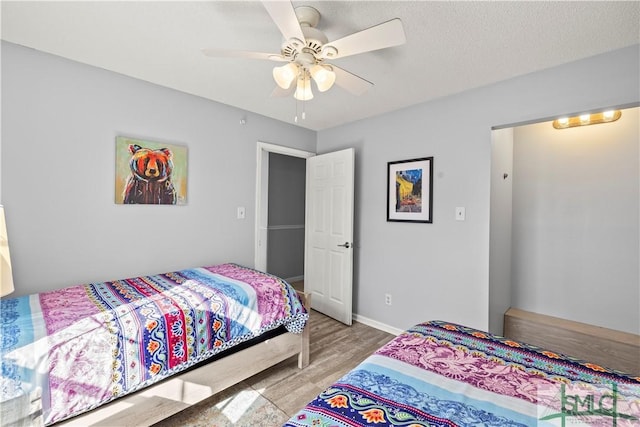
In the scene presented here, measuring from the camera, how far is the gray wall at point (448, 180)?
6.87 feet

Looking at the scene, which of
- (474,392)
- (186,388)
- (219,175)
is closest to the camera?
(474,392)

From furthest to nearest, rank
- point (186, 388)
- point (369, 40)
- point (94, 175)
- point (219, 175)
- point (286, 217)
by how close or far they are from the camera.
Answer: point (286, 217)
point (219, 175)
point (94, 175)
point (186, 388)
point (369, 40)

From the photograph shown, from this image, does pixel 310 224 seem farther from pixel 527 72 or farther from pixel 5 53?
pixel 5 53

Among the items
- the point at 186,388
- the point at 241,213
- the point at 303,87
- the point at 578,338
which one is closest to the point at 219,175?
the point at 241,213

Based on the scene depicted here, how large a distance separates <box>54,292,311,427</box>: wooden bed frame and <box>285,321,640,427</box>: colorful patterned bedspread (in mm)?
1105

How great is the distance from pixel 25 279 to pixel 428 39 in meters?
3.13

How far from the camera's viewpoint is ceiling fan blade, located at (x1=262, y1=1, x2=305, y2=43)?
3.89 ft

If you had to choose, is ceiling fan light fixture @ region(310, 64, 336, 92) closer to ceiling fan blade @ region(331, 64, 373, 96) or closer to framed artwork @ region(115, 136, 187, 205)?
ceiling fan blade @ region(331, 64, 373, 96)

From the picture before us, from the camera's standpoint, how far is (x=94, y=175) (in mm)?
2283

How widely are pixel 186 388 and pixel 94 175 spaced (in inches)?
68.3

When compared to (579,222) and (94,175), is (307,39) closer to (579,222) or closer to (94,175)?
(94,175)

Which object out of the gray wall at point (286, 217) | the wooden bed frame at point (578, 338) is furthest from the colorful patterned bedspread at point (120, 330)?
the gray wall at point (286, 217)

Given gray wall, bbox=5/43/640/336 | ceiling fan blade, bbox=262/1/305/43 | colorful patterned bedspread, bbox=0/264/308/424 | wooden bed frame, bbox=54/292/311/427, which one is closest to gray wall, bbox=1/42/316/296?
gray wall, bbox=5/43/640/336

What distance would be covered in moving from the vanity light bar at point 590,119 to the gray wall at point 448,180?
515mm
